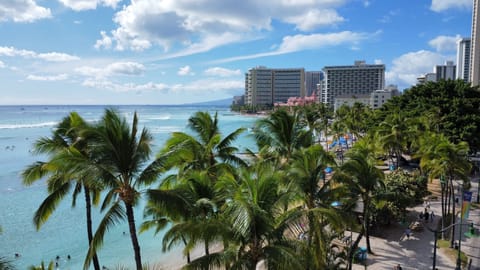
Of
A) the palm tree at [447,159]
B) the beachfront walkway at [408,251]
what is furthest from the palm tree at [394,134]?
the palm tree at [447,159]

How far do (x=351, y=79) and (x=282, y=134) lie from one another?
167m

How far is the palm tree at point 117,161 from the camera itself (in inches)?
286

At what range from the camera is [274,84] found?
186 metres

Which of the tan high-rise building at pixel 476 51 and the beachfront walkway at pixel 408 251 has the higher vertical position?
the tan high-rise building at pixel 476 51

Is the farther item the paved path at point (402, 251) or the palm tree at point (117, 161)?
the paved path at point (402, 251)

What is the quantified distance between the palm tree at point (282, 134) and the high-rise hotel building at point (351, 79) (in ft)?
525

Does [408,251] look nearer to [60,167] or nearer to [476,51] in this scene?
[60,167]

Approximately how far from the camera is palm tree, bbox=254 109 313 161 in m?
14.9

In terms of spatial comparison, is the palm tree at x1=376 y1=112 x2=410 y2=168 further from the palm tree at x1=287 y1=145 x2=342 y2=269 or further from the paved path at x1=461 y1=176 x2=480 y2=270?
the palm tree at x1=287 y1=145 x2=342 y2=269

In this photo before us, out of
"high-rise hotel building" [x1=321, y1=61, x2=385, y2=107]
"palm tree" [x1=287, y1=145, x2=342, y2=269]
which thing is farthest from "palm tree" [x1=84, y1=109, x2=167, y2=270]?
"high-rise hotel building" [x1=321, y1=61, x2=385, y2=107]

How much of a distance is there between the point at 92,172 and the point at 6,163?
5069 centimetres

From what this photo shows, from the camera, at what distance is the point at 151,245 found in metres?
21.6

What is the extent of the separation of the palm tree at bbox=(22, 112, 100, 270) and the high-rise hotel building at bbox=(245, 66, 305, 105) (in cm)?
17537

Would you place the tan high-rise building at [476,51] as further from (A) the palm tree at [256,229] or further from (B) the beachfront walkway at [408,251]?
(A) the palm tree at [256,229]
